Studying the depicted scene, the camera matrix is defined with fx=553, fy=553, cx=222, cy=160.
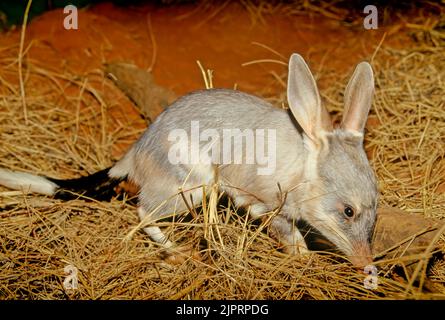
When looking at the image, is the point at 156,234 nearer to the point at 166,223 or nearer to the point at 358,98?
the point at 166,223

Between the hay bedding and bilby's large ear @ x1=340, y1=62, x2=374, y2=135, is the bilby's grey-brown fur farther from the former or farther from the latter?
the hay bedding

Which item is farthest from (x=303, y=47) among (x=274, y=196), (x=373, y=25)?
(x=274, y=196)

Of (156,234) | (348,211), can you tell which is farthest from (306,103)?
(156,234)

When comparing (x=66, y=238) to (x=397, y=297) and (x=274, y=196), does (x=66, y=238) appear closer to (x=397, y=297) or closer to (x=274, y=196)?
(x=274, y=196)

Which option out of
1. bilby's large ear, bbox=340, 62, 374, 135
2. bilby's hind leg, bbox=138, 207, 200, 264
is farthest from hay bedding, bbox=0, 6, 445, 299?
bilby's large ear, bbox=340, 62, 374, 135

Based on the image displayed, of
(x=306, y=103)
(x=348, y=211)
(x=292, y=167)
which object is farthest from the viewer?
(x=292, y=167)

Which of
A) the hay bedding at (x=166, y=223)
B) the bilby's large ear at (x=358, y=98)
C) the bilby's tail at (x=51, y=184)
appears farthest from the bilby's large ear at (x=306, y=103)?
the bilby's tail at (x=51, y=184)
